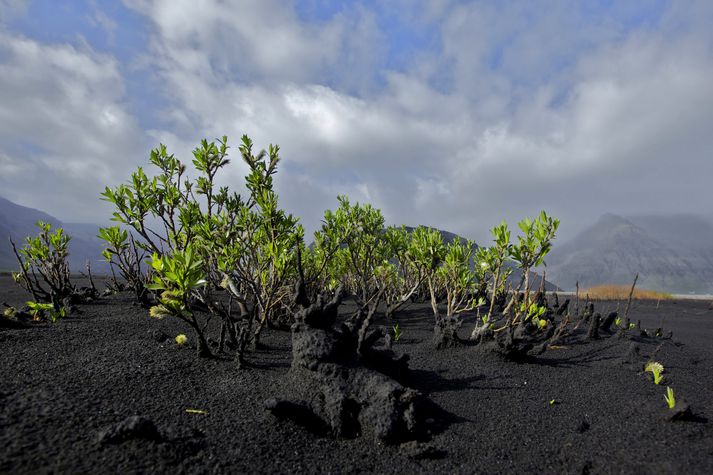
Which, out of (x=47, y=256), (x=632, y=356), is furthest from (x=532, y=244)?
(x=47, y=256)

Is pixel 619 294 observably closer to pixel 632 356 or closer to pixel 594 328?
pixel 594 328

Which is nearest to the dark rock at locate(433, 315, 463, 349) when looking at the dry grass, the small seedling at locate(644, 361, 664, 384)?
→ the small seedling at locate(644, 361, 664, 384)

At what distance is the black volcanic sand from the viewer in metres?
2.27

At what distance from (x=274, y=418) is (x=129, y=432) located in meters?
1.15

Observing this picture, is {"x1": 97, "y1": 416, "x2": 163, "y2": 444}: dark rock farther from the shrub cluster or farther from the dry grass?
the dry grass

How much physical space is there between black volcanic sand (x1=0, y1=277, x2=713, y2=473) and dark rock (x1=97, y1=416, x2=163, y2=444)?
0.04 metres

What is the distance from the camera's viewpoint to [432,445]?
9.48 feet

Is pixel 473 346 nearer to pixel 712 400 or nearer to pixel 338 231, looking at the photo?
pixel 712 400

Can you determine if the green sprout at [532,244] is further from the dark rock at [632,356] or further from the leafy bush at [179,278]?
the leafy bush at [179,278]

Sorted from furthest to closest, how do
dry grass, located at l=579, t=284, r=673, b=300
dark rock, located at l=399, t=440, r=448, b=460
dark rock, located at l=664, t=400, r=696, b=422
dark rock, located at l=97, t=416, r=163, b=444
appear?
dry grass, located at l=579, t=284, r=673, b=300 < dark rock, located at l=664, t=400, r=696, b=422 < dark rock, located at l=399, t=440, r=448, b=460 < dark rock, located at l=97, t=416, r=163, b=444

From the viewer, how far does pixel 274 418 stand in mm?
2975

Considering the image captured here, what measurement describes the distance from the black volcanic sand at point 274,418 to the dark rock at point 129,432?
1.4 inches

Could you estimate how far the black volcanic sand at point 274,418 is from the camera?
7.44 feet

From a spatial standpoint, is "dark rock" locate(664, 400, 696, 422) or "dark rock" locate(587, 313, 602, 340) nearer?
"dark rock" locate(664, 400, 696, 422)
